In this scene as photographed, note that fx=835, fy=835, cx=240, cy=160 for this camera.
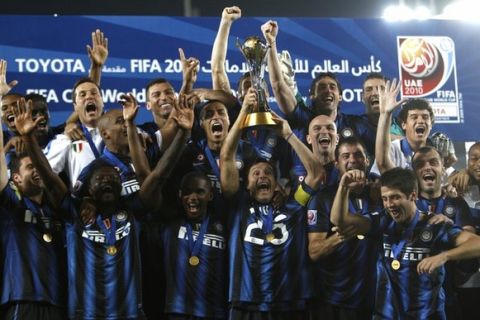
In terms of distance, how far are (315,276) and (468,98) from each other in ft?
4.26

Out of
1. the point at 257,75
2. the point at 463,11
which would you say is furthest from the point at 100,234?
the point at 463,11

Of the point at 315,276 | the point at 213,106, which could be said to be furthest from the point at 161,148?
the point at 315,276

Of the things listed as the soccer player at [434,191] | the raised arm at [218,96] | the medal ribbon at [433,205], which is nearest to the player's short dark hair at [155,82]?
the raised arm at [218,96]

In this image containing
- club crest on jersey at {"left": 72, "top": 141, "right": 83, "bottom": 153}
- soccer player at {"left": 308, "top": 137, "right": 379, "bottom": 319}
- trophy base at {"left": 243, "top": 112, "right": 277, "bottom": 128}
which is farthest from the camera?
soccer player at {"left": 308, "top": 137, "right": 379, "bottom": 319}

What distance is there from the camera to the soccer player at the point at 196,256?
399cm

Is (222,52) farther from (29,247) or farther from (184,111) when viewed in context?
(29,247)

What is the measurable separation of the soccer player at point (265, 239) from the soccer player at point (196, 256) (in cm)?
6

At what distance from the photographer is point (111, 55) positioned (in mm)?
4223

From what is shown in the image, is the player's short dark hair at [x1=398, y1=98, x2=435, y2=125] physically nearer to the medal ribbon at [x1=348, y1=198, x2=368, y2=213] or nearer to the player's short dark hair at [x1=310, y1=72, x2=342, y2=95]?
the player's short dark hair at [x1=310, y1=72, x2=342, y2=95]

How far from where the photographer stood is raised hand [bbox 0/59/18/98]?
13.2 ft

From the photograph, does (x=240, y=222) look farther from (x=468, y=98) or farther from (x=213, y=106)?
(x=468, y=98)

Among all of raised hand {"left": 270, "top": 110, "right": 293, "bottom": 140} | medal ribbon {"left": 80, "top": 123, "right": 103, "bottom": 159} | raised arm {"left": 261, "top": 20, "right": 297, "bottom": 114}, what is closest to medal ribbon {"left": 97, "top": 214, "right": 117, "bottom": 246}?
medal ribbon {"left": 80, "top": 123, "right": 103, "bottom": 159}

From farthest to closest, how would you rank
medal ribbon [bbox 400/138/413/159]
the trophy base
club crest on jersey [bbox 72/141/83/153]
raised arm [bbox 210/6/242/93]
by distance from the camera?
medal ribbon [bbox 400/138/413/159]
raised arm [bbox 210/6/242/93]
club crest on jersey [bbox 72/141/83/153]
the trophy base

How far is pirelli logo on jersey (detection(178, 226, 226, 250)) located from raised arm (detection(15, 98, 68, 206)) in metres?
0.59
